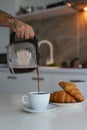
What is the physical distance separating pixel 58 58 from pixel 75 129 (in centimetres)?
272

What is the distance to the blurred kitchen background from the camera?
326 cm

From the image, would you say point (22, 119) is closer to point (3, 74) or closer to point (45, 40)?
point (3, 74)

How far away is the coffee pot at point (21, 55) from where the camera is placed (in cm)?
121

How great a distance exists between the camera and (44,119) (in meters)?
0.92

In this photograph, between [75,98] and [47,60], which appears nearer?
[75,98]

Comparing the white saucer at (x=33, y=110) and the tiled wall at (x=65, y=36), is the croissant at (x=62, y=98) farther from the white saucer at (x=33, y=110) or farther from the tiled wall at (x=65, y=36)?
the tiled wall at (x=65, y=36)

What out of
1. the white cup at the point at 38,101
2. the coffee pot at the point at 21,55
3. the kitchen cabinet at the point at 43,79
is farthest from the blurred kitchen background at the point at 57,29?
the white cup at the point at 38,101

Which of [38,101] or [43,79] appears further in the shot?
[43,79]

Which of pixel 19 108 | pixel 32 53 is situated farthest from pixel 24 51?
pixel 19 108

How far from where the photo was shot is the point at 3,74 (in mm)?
3260

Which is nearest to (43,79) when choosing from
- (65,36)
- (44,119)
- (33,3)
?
(65,36)

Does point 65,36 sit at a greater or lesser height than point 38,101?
greater

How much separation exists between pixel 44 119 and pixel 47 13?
2.59 m

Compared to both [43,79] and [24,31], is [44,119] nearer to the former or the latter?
[24,31]
